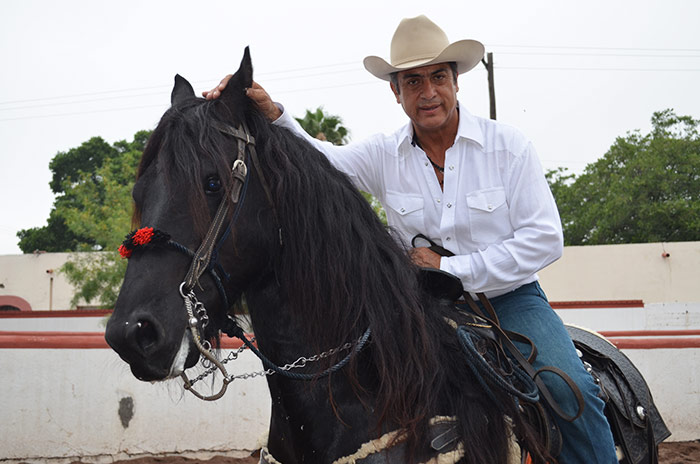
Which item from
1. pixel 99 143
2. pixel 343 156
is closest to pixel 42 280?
pixel 99 143

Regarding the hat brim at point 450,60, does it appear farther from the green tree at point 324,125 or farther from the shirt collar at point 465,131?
the green tree at point 324,125

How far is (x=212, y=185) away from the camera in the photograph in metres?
2.04

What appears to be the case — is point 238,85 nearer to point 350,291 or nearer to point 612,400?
point 350,291

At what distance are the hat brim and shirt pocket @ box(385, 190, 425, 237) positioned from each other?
1.97 ft

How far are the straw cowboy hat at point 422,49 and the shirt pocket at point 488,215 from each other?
67 cm

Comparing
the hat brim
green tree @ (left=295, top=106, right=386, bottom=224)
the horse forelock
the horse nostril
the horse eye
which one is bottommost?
the horse nostril

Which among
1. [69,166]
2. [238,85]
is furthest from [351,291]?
[69,166]

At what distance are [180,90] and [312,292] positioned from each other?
3.46 feet

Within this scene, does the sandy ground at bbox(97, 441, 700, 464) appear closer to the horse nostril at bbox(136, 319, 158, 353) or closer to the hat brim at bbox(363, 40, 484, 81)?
the hat brim at bbox(363, 40, 484, 81)

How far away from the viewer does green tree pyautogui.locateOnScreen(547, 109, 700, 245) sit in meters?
29.7

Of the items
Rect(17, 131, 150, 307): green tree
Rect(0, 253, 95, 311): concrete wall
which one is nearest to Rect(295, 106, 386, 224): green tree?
Rect(17, 131, 150, 307): green tree

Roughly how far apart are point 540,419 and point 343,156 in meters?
1.54

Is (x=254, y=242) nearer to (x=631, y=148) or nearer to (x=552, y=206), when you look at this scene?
(x=552, y=206)

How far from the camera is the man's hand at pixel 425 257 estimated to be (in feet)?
8.45
